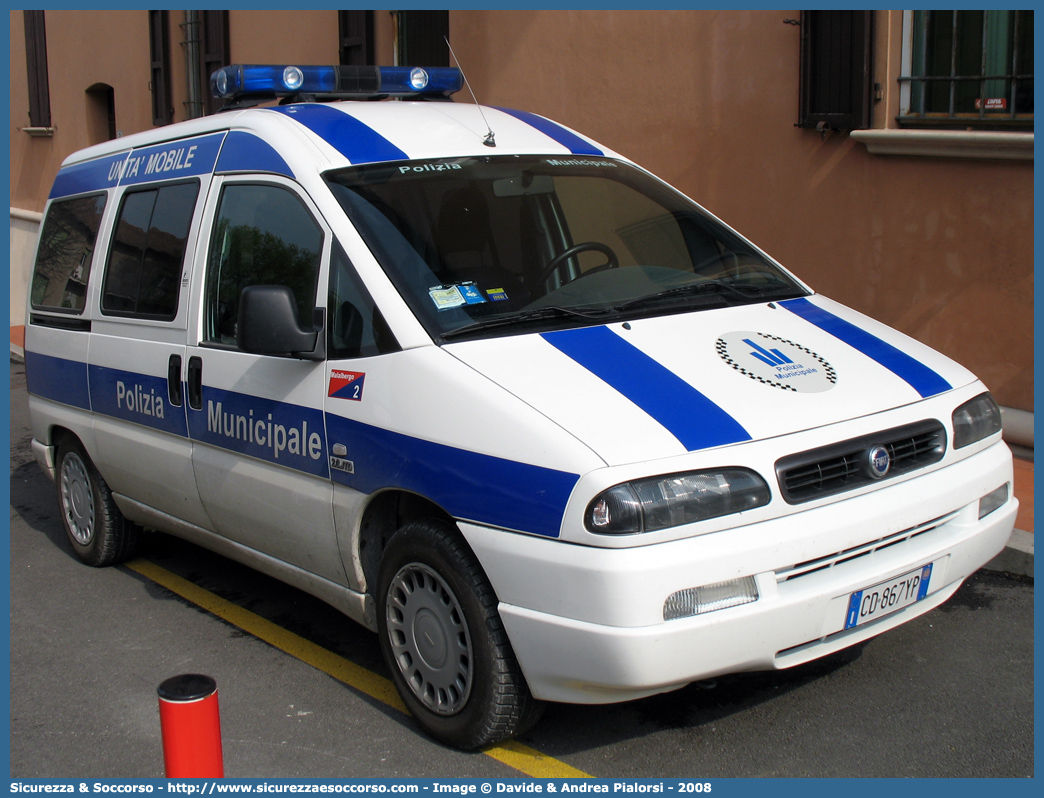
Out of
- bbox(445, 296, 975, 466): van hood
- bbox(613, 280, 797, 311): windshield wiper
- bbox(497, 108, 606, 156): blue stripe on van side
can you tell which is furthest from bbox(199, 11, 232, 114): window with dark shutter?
bbox(445, 296, 975, 466): van hood

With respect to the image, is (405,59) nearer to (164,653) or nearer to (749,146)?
(749,146)

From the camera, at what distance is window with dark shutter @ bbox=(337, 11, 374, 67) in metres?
11.6

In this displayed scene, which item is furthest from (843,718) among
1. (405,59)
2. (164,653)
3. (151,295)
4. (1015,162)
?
(405,59)

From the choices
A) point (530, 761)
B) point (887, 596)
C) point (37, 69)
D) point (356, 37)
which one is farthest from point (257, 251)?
point (37, 69)

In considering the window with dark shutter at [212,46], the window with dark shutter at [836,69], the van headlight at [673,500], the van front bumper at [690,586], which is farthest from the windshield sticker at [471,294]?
the window with dark shutter at [212,46]

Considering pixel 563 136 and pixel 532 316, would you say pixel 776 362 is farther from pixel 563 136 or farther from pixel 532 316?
pixel 563 136

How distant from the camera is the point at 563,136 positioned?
4746 millimetres

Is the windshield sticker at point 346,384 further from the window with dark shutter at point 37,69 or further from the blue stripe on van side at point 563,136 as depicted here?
Result: the window with dark shutter at point 37,69

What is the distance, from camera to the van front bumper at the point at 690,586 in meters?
2.90

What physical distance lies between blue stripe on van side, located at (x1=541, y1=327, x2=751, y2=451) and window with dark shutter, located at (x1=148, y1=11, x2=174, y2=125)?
13.4m

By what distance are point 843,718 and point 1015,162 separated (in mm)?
4081

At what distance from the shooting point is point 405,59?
11.3 metres

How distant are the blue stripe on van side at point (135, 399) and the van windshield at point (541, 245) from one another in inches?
52.0

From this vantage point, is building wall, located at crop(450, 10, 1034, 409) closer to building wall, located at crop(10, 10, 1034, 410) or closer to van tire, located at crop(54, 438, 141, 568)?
building wall, located at crop(10, 10, 1034, 410)
